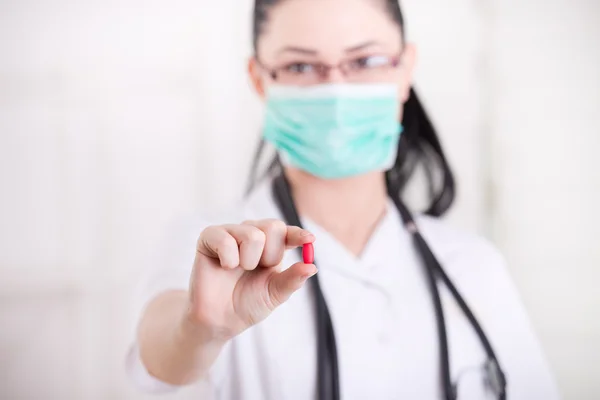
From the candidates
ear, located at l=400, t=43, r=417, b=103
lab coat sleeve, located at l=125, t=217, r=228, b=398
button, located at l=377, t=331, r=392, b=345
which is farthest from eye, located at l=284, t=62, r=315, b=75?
button, located at l=377, t=331, r=392, b=345

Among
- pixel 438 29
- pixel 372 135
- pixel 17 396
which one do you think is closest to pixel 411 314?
pixel 372 135

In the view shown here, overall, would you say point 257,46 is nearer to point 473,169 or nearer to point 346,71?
point 346,71

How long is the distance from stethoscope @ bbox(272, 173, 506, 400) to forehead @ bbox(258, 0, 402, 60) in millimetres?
202

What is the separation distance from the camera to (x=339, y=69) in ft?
2.61

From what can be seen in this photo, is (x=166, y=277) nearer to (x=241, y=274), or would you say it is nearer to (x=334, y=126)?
(x=241, y=274)

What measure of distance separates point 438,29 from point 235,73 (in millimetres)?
331

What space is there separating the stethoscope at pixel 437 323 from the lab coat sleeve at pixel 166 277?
0.43 feet

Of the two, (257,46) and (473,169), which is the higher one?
(257,46)

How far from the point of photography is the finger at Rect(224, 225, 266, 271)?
21.1 inches

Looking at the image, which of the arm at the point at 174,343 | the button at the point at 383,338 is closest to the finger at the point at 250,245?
the arm at the point at 174,343

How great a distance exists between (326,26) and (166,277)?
0.41 meters

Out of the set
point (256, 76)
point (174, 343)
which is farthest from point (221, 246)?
point (256, 76)

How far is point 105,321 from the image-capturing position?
84cm

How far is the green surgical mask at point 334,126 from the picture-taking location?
786 millimetres
